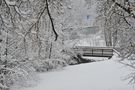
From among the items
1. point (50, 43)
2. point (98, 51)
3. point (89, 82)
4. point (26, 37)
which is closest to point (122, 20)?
point (26, 37)

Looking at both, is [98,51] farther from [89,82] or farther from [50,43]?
[89,82]

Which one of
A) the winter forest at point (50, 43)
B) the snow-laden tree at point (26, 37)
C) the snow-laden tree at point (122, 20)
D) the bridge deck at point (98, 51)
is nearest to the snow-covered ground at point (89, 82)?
the winter forest at point (50, 43)

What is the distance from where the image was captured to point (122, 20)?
9.40m

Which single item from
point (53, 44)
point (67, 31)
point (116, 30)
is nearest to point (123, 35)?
point (116, 30)

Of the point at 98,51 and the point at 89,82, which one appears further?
the point at 98,51

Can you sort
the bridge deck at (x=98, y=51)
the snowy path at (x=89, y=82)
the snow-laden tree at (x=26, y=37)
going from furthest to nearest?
the bridge deck at (x=98, y=51) < the snowy path at (x=89, y=82) < the snow-laden tree at (x=26, y=37)

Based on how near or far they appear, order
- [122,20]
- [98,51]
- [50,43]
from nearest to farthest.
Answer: [122,20]
[50,43]
[98,51]

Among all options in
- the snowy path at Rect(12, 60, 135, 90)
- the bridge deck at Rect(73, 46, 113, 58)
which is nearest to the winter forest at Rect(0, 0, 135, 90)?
the snowy path at Rect(12, 60, 135, 90)

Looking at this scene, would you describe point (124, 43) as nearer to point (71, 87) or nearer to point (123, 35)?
point (123, 35)

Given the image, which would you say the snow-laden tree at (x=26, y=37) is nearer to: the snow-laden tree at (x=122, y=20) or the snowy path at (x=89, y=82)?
the snowy path at (x=89, y=82)

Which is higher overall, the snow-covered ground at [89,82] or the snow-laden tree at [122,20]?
the snow-laden tree at [122,20]

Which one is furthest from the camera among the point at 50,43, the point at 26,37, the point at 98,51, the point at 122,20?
the point at 98,51

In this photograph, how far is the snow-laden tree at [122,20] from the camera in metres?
8.73

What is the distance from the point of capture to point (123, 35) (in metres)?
9.56
